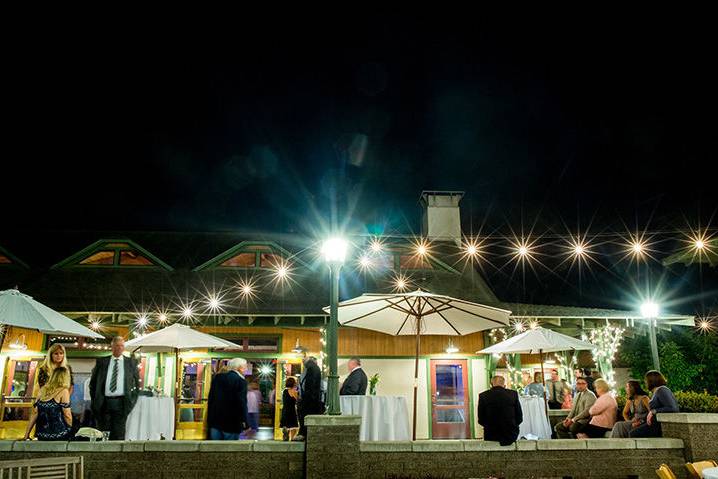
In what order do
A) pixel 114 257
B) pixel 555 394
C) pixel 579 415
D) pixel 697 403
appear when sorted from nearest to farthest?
pixel 697 403, pixel 579 415, pixel 555 394, pixel 114 257

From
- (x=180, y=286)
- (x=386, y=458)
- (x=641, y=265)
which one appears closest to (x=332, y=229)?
(x=386, y=458)

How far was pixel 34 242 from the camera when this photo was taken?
61.4 ft

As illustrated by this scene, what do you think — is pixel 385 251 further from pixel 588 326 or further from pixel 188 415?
pixel 188 415

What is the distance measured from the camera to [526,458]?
7.17m

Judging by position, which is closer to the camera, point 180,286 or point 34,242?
point 180,286

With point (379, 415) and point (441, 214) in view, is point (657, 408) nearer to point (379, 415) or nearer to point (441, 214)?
point (379, 415)

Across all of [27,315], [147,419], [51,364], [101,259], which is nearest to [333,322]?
[51,364]

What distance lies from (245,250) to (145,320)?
3.90 metres

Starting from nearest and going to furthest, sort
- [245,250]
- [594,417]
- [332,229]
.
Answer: [332,229], [594,417], [245,250]

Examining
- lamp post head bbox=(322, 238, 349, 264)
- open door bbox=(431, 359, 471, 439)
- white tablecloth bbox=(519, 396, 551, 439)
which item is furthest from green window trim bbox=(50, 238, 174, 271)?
white tablecloth bbox=(519, 396, 551, 439)

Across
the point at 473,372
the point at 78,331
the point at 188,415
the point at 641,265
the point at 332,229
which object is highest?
the point at 641,265

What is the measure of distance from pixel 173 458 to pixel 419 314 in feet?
14.3

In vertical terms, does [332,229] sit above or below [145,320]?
above

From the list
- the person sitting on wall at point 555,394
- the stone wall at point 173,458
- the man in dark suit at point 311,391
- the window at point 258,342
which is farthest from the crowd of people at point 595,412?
the window at point 258,342
